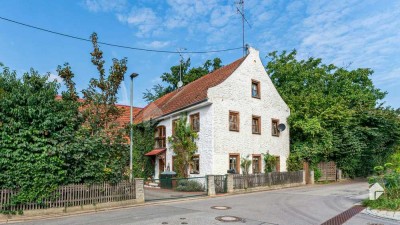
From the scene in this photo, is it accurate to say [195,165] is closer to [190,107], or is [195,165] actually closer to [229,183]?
[190,107]

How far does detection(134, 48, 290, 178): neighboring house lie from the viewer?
20.2m

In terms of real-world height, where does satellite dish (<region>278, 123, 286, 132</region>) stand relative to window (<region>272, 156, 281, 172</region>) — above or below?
above

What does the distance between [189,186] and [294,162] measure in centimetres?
919

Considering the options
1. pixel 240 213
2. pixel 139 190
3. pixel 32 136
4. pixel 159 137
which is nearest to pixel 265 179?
pixel 159 137

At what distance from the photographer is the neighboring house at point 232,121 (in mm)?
20156

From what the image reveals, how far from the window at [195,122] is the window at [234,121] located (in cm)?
206

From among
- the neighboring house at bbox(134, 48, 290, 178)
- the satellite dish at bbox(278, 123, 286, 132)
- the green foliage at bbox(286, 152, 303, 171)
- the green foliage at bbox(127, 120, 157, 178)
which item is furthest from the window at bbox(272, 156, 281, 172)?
the green foliage at bbox(127, 120, 157, 178)

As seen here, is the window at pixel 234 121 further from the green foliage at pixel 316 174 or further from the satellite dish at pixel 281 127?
the green foliage at pixel 316 174

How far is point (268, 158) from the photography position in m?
22.5

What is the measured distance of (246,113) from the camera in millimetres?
22156

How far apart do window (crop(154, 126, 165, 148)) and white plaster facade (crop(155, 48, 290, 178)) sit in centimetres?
55

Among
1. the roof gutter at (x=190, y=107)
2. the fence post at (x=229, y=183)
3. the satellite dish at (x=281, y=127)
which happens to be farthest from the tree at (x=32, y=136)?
the satellite dish at (x=281, y=127)

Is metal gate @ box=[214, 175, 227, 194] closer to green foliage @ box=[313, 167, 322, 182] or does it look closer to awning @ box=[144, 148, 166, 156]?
awning @ box=[144, 148, 166, 156]

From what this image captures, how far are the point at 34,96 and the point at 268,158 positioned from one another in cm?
1548
